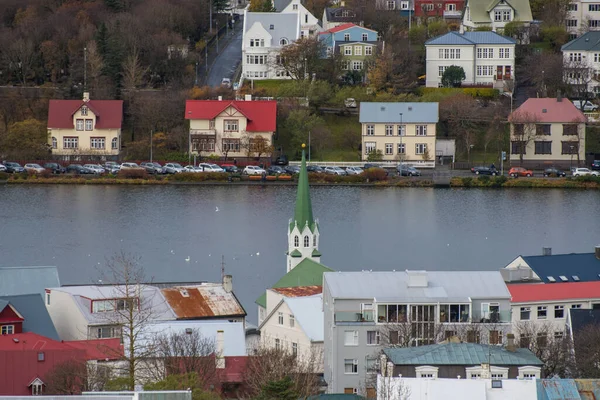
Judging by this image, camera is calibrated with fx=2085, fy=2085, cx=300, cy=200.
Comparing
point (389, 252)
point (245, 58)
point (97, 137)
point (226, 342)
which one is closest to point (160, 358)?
point (226, 342)

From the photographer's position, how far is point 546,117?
8500 centimetres

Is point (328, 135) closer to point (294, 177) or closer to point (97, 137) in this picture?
point (294, 177)

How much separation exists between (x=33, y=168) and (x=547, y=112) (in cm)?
2101

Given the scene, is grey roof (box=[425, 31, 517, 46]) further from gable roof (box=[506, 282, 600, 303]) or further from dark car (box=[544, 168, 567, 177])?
gable roof (box=[506, 282, 600, 303])

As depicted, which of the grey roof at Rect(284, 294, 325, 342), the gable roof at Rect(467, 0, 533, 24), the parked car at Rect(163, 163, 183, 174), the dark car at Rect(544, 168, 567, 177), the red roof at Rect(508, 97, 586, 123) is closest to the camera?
the grey roof at Rect(284, 294, 325, 342)

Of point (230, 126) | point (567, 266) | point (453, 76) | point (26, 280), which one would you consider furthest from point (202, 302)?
point (453, 76)

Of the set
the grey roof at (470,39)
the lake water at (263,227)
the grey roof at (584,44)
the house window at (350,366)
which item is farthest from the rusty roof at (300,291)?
the grey roof at (584,44)

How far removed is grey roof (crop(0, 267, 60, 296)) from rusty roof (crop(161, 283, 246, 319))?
130 inches

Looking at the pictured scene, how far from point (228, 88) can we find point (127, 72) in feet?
14.5

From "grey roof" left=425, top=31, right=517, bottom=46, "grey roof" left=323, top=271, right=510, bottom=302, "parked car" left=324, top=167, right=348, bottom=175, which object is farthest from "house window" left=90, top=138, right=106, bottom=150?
"grey roof" left=323, top=271, right=510, bottom=302

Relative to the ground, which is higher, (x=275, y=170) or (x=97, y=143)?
(x=97, y=143)

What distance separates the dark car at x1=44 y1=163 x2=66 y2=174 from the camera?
8288 cm

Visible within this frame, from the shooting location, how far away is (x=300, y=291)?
47.6 meters

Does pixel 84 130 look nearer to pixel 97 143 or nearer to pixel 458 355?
pixel 97 143
